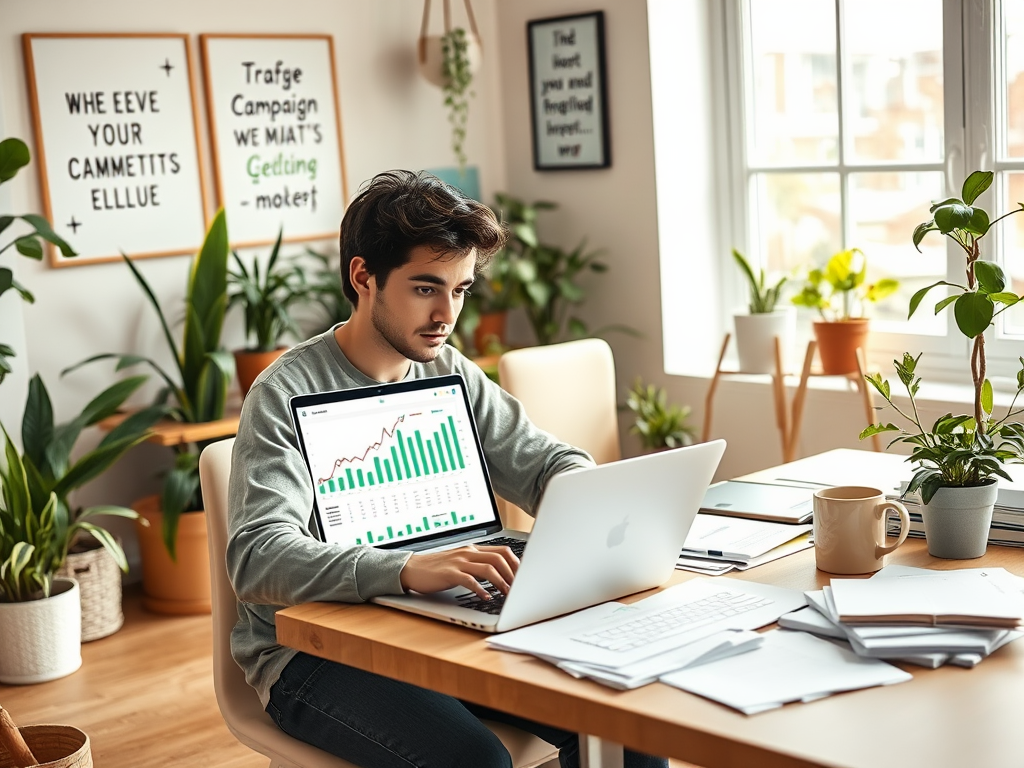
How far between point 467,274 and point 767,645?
0.82 m

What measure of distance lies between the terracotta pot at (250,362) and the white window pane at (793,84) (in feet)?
5.72

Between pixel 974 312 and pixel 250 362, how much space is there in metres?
2.68

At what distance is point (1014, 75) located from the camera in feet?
10.8

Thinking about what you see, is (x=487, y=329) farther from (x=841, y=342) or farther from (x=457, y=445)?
(x=457, y=445)

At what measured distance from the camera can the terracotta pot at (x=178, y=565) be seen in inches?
145

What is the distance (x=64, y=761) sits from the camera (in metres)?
2.28

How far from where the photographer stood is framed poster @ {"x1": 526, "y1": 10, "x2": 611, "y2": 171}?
163 inches

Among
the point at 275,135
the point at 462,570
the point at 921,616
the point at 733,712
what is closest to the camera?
the point at 733,712

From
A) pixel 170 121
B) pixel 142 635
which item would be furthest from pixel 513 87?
pixel 142 635

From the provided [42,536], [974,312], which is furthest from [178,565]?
[974,312]

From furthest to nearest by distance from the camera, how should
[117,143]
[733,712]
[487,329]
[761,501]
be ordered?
[487,329] → [117,143] → [761,501] → [733,712]

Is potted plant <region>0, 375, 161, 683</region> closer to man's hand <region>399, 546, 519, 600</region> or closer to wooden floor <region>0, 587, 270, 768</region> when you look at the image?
wooden floor <region>0, 587, 270, 768</region>

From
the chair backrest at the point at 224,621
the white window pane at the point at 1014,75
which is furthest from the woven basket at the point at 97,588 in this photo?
the white window pane at the point at 1014,75

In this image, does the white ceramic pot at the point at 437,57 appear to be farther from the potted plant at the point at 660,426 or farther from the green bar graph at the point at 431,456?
the green bar graph at the point at 431,456
